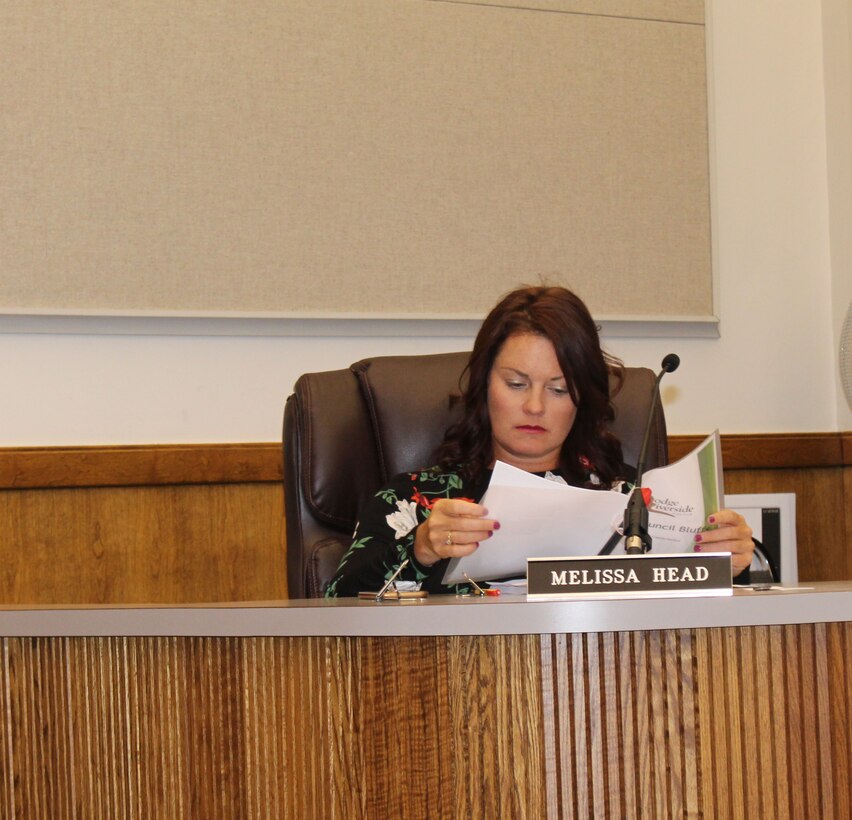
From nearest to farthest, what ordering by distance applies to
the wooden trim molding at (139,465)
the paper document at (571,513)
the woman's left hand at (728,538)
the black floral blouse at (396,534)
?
the paper document at (571,513) < the woman's left hand at (728,538) < the black floral blouse at (396,534) < the wooden trim molding at (139,465)

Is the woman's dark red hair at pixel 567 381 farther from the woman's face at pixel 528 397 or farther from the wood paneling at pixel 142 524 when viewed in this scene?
the wood paneling at pixel 142 524

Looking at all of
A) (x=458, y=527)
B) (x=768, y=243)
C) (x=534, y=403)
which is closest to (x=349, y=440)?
(x=534, y=403)

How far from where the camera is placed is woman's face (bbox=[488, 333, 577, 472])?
199cm

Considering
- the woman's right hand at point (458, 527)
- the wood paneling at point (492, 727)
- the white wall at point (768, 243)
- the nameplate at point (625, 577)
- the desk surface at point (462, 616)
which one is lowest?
the wood paneling at point (492, 727)

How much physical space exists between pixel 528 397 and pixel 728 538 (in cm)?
50

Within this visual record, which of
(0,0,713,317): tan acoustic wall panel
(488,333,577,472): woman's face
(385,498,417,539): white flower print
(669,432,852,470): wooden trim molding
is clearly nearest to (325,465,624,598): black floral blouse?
(385,498,417,539): white flower print

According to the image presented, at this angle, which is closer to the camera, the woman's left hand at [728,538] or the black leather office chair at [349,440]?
the woman's left hand at [728,538]

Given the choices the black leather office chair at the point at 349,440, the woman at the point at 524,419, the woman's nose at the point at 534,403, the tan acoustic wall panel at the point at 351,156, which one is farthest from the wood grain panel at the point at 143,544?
the woman's nose at the point at 534,403

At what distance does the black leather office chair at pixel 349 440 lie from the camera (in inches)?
75.5

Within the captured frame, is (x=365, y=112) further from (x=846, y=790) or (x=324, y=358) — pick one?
(x=846, y=790)

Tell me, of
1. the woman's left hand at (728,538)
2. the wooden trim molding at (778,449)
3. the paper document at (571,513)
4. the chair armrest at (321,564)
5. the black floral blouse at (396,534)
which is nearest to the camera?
the paper document at (571,513)

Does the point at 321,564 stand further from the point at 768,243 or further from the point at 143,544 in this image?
the point at 768,243

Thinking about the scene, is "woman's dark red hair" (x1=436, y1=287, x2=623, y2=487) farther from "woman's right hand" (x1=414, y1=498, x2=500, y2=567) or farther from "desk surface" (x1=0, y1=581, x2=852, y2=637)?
"desk surface" (x1=0, y1=581, x2=852, y2=637)

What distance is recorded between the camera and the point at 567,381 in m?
1.99
